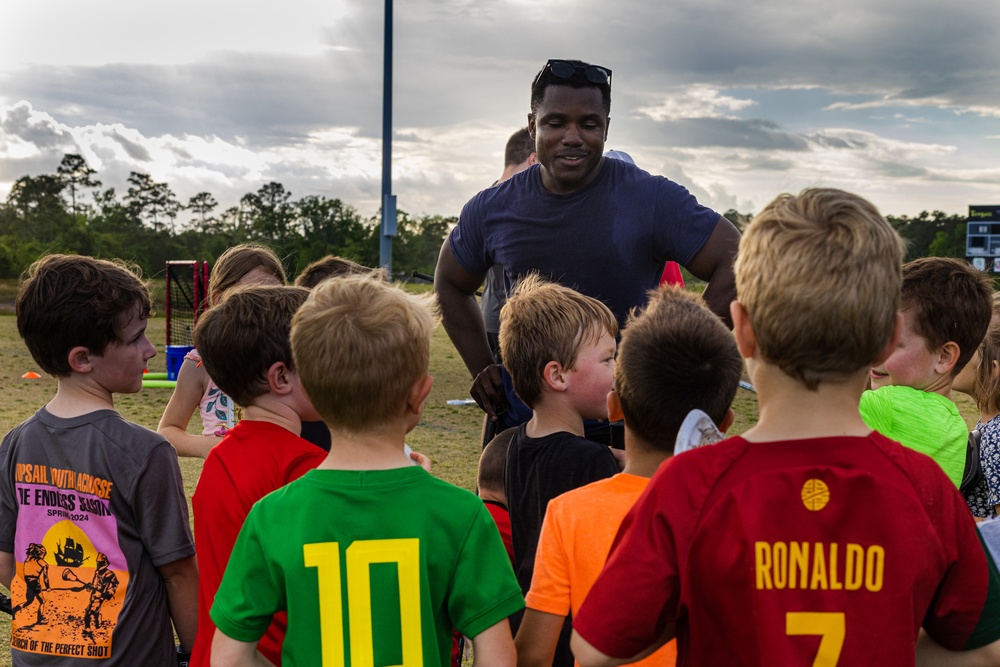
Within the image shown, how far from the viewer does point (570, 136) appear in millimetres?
3488

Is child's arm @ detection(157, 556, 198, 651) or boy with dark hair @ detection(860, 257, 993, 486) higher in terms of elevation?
boy with dark hair @ detection(860, 257, 993, 486)

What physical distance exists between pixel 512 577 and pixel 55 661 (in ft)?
4.64

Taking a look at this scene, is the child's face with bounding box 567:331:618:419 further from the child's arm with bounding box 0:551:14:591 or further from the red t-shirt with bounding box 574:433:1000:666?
the child's arm with bounding box 0:551:14:591

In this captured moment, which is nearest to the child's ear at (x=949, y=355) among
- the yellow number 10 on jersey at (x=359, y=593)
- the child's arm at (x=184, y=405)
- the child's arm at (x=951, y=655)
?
the child's arm at (x=951, y=655)

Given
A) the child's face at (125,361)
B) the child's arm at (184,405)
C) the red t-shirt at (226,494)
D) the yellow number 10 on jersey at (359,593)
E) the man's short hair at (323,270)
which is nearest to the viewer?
the yellow number 10 on jersey at (359,593)

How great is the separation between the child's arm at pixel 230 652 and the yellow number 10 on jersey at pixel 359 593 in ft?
0.60

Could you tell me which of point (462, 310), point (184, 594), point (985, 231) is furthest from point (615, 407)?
point (985, 231)

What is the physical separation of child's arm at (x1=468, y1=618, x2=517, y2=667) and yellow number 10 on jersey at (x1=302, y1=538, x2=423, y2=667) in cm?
14

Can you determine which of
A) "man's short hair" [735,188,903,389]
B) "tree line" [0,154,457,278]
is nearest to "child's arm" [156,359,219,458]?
"man's short hair" [735,188,903,389]

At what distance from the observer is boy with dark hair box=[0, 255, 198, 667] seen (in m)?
2.51

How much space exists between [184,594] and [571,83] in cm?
228

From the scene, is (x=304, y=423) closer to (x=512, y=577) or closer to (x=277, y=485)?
(x=277, y=485)

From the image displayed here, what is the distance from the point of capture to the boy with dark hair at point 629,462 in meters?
2.03

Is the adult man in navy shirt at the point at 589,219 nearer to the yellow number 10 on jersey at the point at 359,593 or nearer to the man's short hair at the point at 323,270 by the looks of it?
the man's short hair at the point at 323,270
